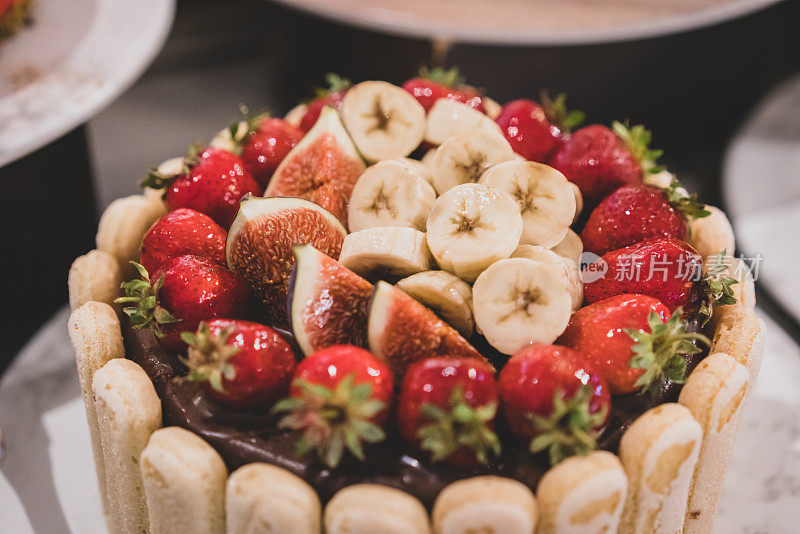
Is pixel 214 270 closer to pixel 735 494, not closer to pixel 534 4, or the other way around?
pixel 735 494

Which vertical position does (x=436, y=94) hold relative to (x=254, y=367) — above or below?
above

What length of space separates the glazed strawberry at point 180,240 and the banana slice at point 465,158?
1.96 ft

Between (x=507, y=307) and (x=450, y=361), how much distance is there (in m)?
0.21

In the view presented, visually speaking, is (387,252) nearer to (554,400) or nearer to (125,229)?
(554,400)

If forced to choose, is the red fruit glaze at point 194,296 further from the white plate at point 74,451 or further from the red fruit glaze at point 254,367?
the white plate at point 74,451

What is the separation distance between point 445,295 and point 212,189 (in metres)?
0.77

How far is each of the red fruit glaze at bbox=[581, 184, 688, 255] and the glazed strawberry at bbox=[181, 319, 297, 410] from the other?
0.88 m

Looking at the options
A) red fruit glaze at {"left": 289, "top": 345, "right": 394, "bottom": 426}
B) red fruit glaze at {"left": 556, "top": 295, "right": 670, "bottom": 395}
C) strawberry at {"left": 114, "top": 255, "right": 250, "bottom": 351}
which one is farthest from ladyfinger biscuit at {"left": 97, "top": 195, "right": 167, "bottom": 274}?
red fruit glaze at {"left": 556, "top": 295, "right": 670, "bottom": 395}

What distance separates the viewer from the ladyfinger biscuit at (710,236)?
2.11m

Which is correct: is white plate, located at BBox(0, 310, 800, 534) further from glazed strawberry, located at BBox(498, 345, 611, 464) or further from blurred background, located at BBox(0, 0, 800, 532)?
glazed strawberry, located at BBox(498, 345, 611, 464)

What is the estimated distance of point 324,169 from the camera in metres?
2.12

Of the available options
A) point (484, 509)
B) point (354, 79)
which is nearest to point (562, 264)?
point (484, 509)

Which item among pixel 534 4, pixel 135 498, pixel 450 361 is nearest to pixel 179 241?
pixel 135 498

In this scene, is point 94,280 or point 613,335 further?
point 94,280
